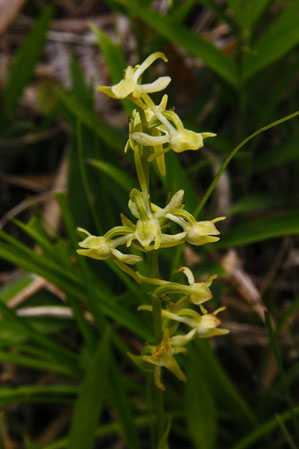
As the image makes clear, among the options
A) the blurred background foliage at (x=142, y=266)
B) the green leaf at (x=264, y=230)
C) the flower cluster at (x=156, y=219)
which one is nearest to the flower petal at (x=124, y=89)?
the flower cluster at (x=156, y=219)

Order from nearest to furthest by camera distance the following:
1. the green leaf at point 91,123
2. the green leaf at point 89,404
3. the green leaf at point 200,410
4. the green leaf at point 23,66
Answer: the green leaf at point 89,404, the green leaf at point 200,410, the green leaf at point 91,123, the green leaf at point 23,66

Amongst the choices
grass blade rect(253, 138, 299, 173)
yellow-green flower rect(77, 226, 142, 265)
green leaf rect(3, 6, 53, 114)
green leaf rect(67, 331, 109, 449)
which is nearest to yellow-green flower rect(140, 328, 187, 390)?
yellow-green flower rect(77, 226, 142, 265)

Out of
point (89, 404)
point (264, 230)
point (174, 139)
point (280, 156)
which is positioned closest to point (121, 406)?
point (89, 404)

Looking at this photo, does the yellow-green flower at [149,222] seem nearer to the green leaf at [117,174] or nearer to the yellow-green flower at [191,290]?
the yellow-green flower at [191,290]

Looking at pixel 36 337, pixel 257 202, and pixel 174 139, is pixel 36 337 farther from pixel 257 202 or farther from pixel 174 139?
pixel 257 202

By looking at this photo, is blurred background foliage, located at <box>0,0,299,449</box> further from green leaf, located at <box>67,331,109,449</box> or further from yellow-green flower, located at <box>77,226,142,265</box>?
yellow-green flower, located at <box>77,226,142,265</box>

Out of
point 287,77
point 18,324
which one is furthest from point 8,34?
point 18,324
